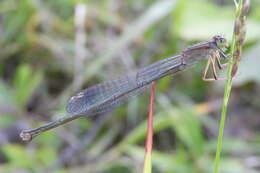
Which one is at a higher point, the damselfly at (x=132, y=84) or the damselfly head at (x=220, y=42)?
the damselfly head at (x=220, y=42)

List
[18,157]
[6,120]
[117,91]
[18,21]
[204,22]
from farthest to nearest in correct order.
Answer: [18,21] < [204,22] < [6,120] < [18,157] < [117,91]

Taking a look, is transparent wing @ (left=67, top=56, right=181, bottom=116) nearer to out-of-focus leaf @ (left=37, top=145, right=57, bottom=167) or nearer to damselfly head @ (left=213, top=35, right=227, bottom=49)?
damselfly head @ (left=213, top=35, right=227, bottom=49)

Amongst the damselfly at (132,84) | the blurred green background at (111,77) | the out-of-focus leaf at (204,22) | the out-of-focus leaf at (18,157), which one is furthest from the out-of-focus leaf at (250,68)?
the out-of-focus leaf at (18,157)

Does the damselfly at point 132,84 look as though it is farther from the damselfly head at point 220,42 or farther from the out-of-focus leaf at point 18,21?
the out-of-focus leaf at point 18,21

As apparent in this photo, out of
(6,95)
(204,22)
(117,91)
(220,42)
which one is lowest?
(117,91)

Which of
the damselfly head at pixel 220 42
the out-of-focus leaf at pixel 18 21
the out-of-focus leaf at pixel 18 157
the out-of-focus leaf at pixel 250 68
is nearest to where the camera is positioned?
the damselfly head at pixel 220 42

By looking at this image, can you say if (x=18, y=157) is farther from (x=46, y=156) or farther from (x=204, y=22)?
(x=204, y=22)

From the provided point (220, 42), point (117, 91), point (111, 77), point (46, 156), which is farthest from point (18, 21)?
point (220, 42)
